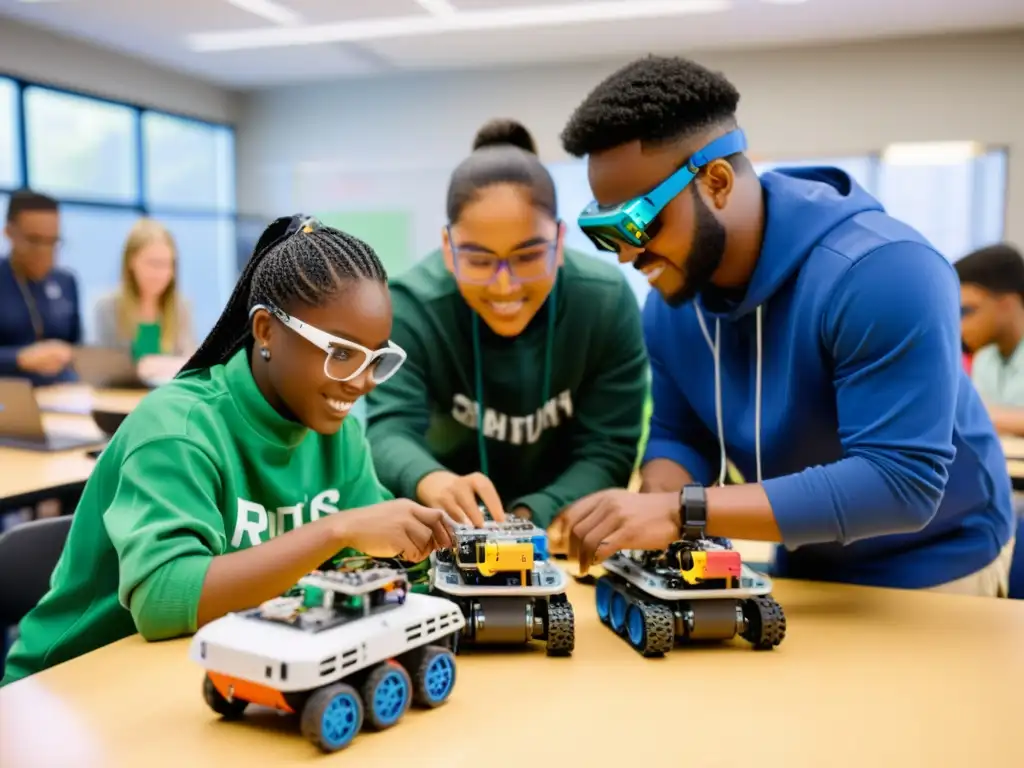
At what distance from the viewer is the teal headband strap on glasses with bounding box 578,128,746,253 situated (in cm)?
154

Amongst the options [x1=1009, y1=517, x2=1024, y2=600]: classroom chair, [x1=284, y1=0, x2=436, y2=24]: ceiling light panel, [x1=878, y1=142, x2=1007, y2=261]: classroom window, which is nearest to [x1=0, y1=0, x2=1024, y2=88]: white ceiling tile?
[x1=284, y1=0, x2=436, y2=24]: ceiling light panel

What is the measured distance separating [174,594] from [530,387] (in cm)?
102

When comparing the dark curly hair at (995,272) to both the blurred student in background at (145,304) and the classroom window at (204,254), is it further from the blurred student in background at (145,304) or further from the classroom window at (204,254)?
the classroom window at (204,254)

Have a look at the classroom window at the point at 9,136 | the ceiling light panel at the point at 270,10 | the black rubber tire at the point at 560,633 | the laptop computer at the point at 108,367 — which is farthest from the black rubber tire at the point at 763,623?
the classroom window at the point at 9,136

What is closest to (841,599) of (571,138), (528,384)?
(528,384)

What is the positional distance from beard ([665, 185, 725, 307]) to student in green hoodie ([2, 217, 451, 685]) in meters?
0.55

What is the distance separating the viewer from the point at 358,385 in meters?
1.40

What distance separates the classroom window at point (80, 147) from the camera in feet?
25.4

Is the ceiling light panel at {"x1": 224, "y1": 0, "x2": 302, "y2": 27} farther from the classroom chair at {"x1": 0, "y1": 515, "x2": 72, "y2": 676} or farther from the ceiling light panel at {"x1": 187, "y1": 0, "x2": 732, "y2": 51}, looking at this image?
the classroom chair at {"x1": 0, "y1": 515, "x2": 72, "y2": 676}

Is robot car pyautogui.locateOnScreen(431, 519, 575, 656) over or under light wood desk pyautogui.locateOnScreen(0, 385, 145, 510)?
over

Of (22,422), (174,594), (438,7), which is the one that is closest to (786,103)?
(438,7)

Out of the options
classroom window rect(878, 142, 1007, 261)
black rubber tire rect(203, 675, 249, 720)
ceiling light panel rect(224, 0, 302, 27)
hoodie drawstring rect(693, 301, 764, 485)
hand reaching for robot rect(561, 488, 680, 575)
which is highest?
ceiling light panel rect(224, 0, 302, 27)

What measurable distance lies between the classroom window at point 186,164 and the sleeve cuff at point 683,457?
817cm

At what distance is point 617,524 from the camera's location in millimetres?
1420
